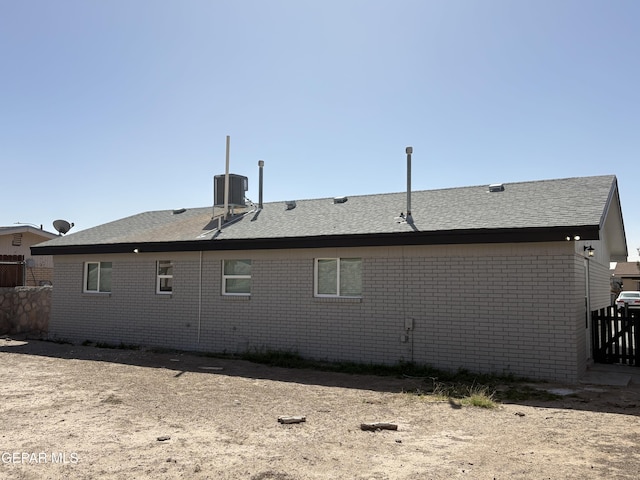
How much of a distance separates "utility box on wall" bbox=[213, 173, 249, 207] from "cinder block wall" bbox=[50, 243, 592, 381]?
3062mm

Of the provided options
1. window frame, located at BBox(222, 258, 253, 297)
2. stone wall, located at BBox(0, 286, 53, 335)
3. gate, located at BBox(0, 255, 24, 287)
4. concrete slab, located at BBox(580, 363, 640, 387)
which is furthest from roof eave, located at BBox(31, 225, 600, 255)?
gate, located at BBox(0, 255, 24, 287)

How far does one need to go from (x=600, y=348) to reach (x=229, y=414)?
964 centimetres

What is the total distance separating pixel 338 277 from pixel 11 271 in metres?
13.9

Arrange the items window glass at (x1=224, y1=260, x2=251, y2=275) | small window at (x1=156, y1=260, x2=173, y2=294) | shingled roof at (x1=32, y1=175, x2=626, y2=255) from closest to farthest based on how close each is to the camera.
Result: shingled roof at (x1=32, y1=175, x2=626, y2=255), window glass at (x1=224, y1=260, x2=251, y2=275), small window at (x1=156, y1=260, x2=173, y2=294)

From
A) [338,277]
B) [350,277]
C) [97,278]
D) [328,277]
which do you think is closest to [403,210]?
[350,277]

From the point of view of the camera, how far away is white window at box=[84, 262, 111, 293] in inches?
677

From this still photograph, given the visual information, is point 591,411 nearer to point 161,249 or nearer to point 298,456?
point 298,456

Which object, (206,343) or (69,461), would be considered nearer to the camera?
(69,461)

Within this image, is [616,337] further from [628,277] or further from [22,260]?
[628,277]

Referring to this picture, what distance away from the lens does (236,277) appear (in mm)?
14625

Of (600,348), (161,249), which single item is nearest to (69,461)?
(161,249)

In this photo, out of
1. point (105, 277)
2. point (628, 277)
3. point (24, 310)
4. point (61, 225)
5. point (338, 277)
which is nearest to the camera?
point (338, 277)

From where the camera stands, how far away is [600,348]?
13.1 m

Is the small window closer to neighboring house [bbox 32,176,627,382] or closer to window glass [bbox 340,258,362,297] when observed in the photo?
neighboring house [bbox 32,176,627,382]
